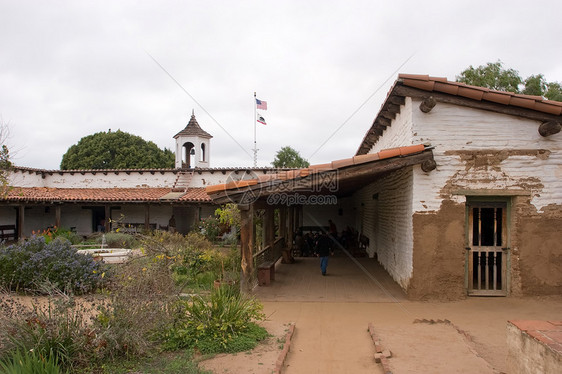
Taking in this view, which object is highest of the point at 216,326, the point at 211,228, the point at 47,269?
the point at 211,228

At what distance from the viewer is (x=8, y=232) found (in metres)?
19.5

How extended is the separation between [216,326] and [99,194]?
17669 millimetres

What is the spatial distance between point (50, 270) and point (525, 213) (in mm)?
10120

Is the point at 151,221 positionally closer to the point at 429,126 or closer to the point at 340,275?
the point at 340,275

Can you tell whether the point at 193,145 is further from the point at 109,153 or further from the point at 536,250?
the point at 536,250

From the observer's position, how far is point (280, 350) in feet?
17.9

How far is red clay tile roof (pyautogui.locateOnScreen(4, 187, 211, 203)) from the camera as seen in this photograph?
18.7m

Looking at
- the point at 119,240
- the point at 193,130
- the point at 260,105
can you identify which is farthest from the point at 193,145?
the point at 119,240

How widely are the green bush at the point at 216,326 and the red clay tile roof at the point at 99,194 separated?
12.7 metres

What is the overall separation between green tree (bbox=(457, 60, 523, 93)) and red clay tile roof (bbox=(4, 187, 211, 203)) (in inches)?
664

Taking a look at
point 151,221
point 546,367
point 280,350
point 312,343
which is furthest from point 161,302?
point 151,221

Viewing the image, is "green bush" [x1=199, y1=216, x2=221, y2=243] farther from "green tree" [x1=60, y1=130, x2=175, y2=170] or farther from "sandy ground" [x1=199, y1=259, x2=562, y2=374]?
"green tree" [x1=60, y1=130, x2=175, y2=170]

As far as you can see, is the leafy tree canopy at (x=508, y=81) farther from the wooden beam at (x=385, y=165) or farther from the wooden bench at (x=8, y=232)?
the wooden bench at (x=8, y=232)

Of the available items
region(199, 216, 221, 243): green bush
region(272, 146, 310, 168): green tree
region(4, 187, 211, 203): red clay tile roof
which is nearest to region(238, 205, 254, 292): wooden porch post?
region(199, 216, 221, 243): green bush
